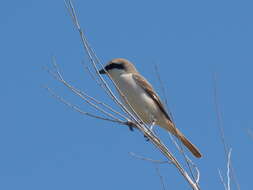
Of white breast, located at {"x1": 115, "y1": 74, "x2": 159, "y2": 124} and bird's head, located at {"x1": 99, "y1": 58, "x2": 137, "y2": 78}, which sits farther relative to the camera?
bird's head, located at {"x1": 99, "y1": 58, "x2": 137, "y2": 78}

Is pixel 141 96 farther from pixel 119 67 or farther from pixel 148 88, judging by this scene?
pixel 119 67

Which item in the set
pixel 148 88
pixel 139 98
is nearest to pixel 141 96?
pixel 139 98

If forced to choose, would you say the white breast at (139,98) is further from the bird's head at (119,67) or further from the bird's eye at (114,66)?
the bird's eye at (114,66)

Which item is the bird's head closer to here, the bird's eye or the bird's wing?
the bird's eye

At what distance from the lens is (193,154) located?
22.0 feet

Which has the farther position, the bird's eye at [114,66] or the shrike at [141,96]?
the bird's eye at [114,66]

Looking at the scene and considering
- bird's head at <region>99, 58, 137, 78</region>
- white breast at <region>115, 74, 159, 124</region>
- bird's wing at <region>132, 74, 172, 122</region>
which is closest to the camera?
white breast at <region>115, 74, 159, 124</region>

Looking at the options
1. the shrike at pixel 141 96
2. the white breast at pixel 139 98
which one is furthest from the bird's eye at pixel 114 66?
the white breast at pixel 139 98

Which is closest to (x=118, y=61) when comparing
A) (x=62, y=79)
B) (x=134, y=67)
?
(x=134, y=67)

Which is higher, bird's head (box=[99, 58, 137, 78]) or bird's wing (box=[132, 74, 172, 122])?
bird's head (box=[99, 58, 137, 78])

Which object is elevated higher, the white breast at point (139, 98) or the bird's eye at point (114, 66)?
the bird's eye at point (114, 66)

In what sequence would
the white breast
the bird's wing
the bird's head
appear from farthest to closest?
the bird's head
the bird's wing
the white breast

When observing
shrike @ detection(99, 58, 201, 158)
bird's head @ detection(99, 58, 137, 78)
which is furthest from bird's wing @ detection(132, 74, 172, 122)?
bird's head @ detection(99, 58, 137, 78)

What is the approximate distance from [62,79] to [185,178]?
1104 mm
